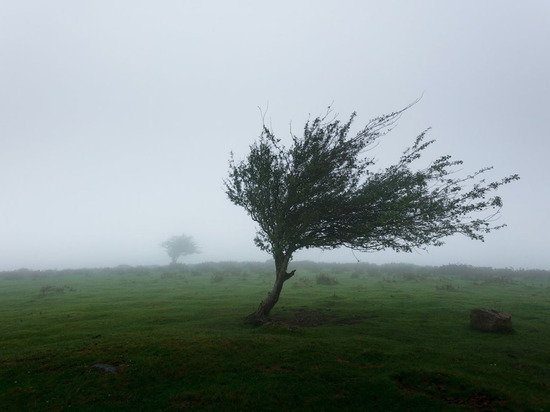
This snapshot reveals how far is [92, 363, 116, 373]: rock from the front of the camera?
13.3m

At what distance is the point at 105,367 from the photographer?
13.6 meters

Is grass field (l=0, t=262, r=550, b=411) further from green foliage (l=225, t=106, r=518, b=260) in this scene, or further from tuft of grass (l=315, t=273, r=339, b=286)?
tuft of grass (l=315, t=273, r=339, b=286)

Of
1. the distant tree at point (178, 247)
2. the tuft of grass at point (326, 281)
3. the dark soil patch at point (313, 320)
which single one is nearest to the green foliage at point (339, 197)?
the dark soil patch at point (313, 320)

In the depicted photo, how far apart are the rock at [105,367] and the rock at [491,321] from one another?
813 inches

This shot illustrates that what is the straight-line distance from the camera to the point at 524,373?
43.9ft

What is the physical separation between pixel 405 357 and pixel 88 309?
90.3 ft

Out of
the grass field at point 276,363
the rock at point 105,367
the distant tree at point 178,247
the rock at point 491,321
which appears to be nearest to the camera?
the grass field at point 276,363

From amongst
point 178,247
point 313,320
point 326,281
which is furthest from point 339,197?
point 178,247

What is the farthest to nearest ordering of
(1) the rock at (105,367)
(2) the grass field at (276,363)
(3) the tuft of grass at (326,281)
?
(3) the tuft of grass at (326,281), (1) the rock at (105,367), (2) the grass field at (276,363)

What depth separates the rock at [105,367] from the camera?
13.3 metres

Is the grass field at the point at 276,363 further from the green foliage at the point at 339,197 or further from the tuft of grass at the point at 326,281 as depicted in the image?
the tuft of grass at the point at 326,281

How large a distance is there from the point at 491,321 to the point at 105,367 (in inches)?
834

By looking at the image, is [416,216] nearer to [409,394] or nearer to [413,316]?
[413,316]

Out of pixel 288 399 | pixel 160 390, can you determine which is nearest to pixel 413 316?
pixel 288 399
